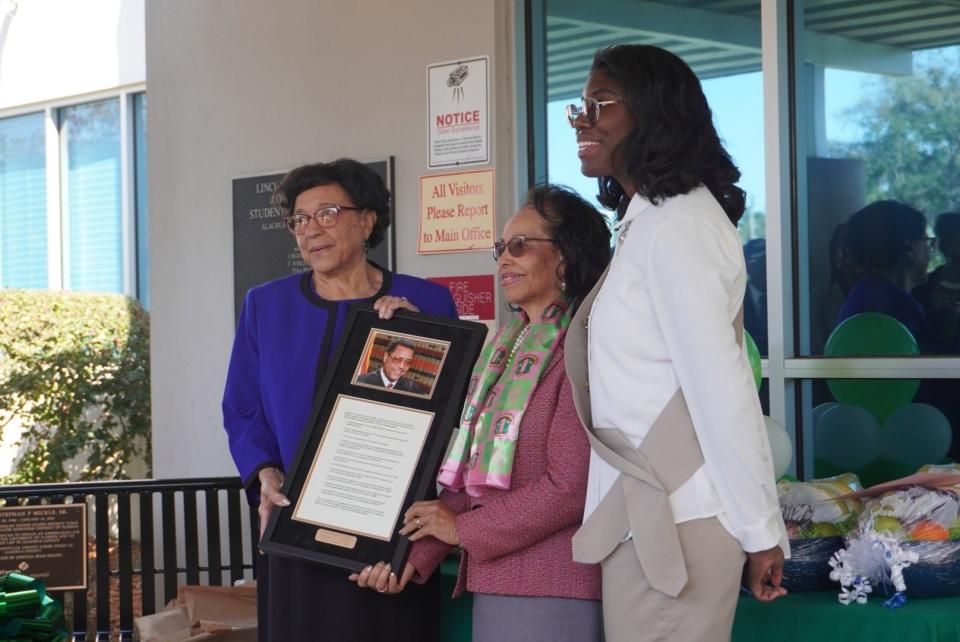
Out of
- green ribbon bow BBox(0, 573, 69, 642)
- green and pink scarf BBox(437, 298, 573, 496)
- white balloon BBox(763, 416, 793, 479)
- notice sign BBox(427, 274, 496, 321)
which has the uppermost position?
notice sign BBox(427, 274, 496, 321)

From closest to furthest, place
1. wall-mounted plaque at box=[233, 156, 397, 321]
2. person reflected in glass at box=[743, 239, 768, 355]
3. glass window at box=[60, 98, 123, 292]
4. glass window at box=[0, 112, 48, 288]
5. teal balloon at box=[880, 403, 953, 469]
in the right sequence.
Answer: teal balloon at box=[880, 403, 953, 469]
person reflected in glass at box=[743, 239, 768, 355]
wall-mounted plaque at box=[233, 156, 397, 321]
glass window at box=[60, 98, 123, 292]
glass window at box=[0, 112, 48, 288]

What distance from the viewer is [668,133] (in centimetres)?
224

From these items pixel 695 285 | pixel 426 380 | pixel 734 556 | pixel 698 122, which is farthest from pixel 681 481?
pixel 426 380

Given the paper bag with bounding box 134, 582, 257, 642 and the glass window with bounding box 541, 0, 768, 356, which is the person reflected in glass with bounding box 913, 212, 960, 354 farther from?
the paper bag with bounding box 134, 582, 257, 642

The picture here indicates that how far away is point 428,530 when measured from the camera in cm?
261

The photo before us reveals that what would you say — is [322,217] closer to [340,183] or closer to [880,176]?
[340,183]

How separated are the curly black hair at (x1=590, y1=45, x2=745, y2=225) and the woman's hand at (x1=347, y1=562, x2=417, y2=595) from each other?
1055 millimetres

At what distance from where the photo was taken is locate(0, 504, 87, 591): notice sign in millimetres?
3775

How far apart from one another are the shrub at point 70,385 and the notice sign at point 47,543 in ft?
15.9

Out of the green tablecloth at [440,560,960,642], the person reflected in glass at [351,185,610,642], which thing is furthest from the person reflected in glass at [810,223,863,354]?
the person reflected in glass at [351,185,610,642]

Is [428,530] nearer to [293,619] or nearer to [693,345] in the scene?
[293,619]

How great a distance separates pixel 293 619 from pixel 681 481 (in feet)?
3.93

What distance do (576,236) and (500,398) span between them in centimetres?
41

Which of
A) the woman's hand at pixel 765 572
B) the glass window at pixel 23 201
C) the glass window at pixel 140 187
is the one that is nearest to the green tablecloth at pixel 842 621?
the woman's hand at pixel 765 572
